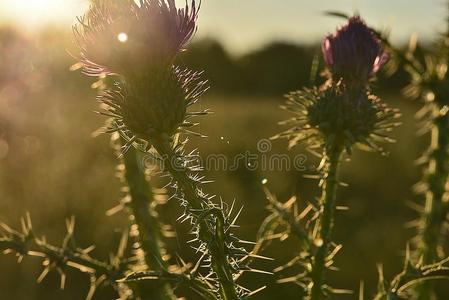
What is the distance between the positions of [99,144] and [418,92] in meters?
8.79

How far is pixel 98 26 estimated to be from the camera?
7.20 ft

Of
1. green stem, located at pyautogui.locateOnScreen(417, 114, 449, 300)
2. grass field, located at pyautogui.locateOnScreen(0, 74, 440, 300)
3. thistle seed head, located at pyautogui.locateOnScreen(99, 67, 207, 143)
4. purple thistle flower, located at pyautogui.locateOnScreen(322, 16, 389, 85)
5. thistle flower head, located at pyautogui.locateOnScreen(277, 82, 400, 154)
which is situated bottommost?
grass field, located at pyautogui.locateOnScreen(0, 74, 440, 300)

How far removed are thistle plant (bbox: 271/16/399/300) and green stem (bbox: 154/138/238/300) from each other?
0.66 meters

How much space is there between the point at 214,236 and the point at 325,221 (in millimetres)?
859

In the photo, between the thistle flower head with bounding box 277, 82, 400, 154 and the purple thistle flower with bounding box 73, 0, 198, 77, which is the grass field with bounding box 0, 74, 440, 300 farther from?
the purple thistle flower with bounding box 73, 0, 198, 77

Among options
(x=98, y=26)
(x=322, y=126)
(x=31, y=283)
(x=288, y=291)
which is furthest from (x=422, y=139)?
(x=98, y=26)

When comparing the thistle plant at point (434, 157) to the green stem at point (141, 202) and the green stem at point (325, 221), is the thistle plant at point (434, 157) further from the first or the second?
the green stem at point (141, 202)

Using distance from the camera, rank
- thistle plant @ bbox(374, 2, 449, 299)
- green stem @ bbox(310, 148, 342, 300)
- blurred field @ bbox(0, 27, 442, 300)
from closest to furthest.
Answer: green stem @ bbox(310, 148, 342, 300) → thistle plant @ bbox(374, 2, 449, 299) → blurred field @ bbox(0, 27, 442, 300)

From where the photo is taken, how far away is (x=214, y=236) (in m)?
1.94

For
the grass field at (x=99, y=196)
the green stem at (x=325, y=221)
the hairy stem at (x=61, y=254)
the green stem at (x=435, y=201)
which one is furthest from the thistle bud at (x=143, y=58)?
the grass field at (x=99, y=196)

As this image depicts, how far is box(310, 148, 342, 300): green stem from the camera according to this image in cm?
252

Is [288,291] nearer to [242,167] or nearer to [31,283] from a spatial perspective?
[242,167]

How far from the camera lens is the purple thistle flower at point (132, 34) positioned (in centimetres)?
213

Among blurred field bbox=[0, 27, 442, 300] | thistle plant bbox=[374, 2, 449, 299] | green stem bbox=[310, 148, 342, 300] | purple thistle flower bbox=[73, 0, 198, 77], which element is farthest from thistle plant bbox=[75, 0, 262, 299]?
blurred field bbox=[0, 27, 442, 300]
